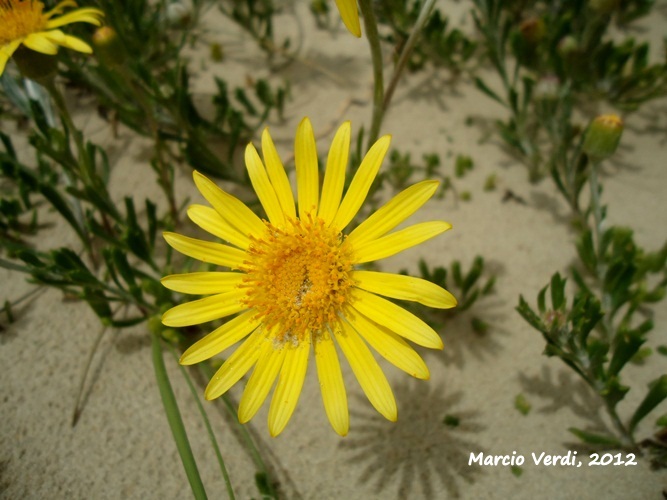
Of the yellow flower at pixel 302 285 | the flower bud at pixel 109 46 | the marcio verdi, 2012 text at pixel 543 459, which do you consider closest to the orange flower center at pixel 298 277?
the yellow flower at pixel 302 285

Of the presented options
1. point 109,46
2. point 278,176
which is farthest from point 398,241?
point 109,46

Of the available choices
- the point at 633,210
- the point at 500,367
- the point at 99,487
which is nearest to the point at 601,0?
the point at 633,210

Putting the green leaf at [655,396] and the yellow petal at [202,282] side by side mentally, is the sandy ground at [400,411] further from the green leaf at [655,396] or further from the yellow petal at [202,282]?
the yellow petal at [202,282]

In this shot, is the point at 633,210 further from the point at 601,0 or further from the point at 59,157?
the point at 59,157

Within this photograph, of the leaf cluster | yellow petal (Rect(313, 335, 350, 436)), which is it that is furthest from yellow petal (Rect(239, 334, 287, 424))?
the leaf cluster

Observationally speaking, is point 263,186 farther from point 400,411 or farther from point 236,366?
point 400,411
